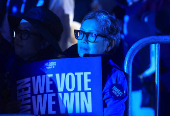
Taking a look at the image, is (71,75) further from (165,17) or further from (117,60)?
(165,17)

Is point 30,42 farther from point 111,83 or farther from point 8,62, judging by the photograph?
point 111,83

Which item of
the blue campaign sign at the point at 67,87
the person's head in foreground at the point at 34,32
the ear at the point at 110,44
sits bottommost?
the blue campaign sign at the point at 67,87

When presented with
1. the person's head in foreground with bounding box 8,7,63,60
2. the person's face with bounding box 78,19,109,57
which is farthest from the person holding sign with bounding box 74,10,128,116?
the person's head in foreground with bounding box 8,7,63,60

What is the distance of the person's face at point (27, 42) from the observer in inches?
39.9

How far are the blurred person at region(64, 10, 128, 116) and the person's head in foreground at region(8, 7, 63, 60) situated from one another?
0.17 m

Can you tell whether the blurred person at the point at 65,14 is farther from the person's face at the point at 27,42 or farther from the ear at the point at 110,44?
the ear at the point at 110,44

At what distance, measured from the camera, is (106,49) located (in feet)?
3.13

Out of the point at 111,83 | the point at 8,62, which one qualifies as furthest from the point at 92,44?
the point at 8,62

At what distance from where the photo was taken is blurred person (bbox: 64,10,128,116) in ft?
2.92

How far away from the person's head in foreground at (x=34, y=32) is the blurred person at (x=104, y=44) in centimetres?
17

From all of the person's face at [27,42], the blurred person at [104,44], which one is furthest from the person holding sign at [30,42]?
the blurred person at [104,44]

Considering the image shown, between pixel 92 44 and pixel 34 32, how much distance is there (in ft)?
1.02

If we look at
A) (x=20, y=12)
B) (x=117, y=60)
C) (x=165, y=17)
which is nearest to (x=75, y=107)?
(x=117, y=60)

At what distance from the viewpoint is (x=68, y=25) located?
3.85 ft
